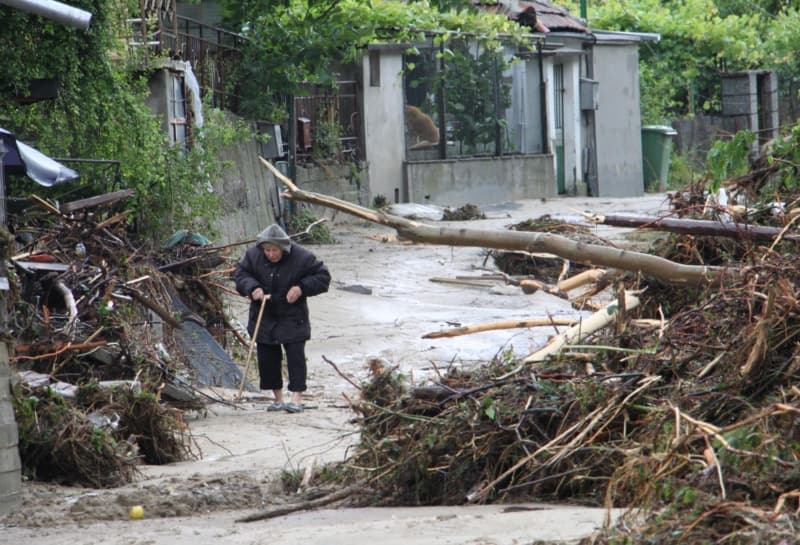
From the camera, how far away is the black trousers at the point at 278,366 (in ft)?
35.5

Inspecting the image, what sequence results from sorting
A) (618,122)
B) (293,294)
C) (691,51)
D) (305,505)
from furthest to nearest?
(691,51) → (618,122) → (293,294) → (305,505)

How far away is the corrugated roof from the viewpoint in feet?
92.0

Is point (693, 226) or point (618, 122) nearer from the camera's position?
point (693, 226)

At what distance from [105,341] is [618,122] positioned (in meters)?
22.8

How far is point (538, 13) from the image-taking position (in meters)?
29.5

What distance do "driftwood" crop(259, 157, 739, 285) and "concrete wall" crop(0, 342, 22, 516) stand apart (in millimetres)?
1788

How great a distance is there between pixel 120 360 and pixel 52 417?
1.71 meters

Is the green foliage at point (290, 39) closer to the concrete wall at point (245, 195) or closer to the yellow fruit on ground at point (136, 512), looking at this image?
the concrete wall at point (245, 195)

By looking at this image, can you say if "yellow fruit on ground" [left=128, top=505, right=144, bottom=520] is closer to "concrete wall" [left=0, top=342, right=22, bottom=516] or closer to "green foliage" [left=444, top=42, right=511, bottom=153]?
"concrete wall" [left=0, top=342, right=22, bottom=516]

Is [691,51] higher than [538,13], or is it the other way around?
[538,13]

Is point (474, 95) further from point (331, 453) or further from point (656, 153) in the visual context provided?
point (331, 453)

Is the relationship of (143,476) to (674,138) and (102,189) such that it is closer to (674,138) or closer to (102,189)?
(102,189)

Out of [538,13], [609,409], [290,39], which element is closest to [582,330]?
[609,409]

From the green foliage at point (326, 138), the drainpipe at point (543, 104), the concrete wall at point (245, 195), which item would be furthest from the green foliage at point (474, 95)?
the concrete wall at point (245, 195)
